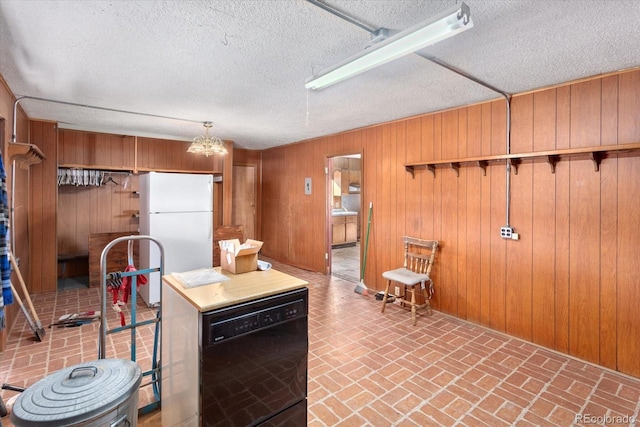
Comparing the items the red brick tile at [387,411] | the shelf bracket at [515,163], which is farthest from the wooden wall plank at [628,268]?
the red brick tile at [387,411]

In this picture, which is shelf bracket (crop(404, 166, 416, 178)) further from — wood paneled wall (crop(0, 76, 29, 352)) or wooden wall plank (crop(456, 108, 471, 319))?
wood paneled wall (crop(0, 76, 29, 352))

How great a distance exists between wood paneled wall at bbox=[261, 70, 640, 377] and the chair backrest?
0.43 feet

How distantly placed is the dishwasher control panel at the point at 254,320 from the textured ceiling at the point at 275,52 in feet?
5.31

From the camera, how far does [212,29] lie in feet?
6.49

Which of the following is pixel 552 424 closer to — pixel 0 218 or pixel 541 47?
pixel 541 47

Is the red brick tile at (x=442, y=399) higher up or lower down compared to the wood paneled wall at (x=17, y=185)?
→ lower down

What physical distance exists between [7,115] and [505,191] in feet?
16.7

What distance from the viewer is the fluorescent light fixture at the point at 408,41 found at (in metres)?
1.45

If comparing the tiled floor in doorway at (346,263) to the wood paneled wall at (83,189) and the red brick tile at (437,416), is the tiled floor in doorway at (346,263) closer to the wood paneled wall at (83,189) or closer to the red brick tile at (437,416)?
the wood paneled wall at (83,189)

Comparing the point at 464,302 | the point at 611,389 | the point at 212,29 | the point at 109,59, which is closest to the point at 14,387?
the point at 109,59

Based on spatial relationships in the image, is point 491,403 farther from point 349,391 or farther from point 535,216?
point 535,216

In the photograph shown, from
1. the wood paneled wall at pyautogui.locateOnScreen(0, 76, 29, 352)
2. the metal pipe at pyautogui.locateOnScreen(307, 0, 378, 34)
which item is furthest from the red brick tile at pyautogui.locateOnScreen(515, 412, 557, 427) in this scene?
the wood paneled wall at pyautogui.locateOnScreen(0, 76, 29, 352)

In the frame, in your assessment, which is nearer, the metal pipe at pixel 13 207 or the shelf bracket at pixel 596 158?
the shelf bracket at pixel 596 158

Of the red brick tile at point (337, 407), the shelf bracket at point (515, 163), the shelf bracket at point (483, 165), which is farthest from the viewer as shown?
the shelf bracket at point (483, 165)
